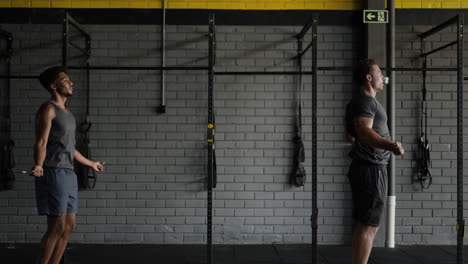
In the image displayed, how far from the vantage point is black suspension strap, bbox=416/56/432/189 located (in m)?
5.58

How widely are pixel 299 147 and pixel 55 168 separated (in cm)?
286

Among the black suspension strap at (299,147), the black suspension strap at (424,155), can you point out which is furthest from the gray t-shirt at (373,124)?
the black suspension strap at (424,155)

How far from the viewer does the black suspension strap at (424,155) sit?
558 centimetres

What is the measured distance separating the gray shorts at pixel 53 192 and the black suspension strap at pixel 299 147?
276cm

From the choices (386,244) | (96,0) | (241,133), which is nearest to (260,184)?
(241,133)

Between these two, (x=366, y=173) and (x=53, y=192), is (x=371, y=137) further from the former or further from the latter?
(x=53, y=192)

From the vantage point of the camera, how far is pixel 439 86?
224 inches

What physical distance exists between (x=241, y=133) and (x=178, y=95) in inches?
34.5

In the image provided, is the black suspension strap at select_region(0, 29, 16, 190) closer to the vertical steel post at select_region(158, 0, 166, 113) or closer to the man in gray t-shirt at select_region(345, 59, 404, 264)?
the vertical steel post at select_region(158, 0, 166, 113)

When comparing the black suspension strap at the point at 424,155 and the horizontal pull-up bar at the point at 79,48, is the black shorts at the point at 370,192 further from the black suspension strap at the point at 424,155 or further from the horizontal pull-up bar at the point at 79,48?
the horizontal pull-up bar at the point at 79,48

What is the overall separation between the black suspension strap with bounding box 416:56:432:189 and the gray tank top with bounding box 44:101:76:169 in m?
3.98

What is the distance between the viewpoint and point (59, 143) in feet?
12.3

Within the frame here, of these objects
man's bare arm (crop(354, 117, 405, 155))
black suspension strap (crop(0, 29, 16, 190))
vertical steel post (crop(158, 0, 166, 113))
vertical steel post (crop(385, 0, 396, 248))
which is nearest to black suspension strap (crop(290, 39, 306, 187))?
vertical steel post (crop(385, 0, 396, 248))

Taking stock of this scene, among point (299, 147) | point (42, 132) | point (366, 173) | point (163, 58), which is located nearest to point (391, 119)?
point (299, 147)
